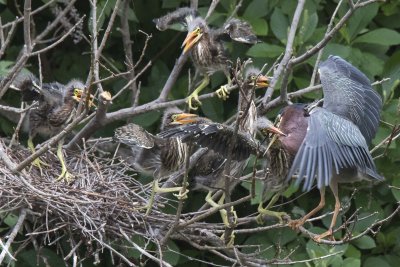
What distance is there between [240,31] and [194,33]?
8.5 inches

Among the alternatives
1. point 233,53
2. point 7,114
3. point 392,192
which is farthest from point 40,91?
point 392,192

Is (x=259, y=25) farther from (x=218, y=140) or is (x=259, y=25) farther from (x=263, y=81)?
(x=218, y=140)

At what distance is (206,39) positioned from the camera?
5008 millimetres

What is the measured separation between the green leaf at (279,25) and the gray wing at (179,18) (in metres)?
0.38

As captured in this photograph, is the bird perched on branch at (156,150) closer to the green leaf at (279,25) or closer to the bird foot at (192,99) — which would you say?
the bird foot at (192,99)

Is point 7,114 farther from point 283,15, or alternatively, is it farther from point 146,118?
point 283,15

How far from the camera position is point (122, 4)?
5.43m

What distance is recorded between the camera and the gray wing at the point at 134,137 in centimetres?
440

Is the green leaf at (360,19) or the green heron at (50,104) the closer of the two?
the green heron at (50,104)

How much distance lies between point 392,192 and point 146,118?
1270 millimetres

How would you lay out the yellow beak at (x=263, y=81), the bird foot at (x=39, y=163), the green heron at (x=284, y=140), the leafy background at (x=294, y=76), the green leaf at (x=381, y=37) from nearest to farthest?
the green heron at (x=284, y=140) → the yellow beak at (x=263, y=81) → the bird foot at (x=39, y=163) → the leafy background at (x=294, y=76) → the green leaf at (x=381, y=37)

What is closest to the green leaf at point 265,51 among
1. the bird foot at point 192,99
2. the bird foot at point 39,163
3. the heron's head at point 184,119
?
the bird foot at point 192,99

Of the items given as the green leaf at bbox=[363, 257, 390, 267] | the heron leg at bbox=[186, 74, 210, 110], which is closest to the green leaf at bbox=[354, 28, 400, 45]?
the heron leg at bbox=[186, 74, 210, 110]

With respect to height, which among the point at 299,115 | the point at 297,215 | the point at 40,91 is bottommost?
the point at 297,215
